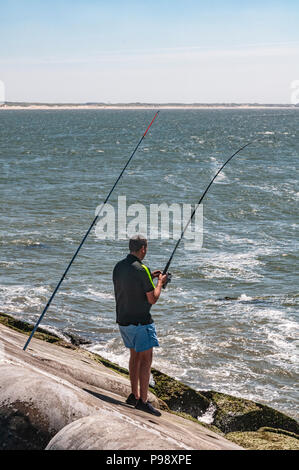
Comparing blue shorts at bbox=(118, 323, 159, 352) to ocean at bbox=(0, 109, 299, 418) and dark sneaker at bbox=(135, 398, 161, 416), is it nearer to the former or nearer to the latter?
dark sneaker at bbox=(135, 398, 161, 416)

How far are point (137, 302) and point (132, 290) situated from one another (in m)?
0.13

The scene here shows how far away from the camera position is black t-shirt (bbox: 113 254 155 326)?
5.48m

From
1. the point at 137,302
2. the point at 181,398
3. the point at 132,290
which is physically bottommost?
the point at 181,398

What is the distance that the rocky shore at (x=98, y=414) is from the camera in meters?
3.86

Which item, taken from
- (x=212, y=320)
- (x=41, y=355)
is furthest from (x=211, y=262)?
(x=41, y=355)

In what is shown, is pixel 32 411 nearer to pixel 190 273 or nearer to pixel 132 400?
pixel 132 400

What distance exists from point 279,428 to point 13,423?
4.66m

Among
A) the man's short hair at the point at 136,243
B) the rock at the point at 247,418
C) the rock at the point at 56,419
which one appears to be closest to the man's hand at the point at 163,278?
the man's short hair at the point at 136,243

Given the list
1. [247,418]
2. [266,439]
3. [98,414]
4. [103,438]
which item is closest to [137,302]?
[98,414]

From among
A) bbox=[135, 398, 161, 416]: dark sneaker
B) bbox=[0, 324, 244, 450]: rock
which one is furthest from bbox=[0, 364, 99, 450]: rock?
bbox=[135, 398, 161, 416]: dark sneaker

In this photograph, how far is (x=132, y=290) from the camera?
5.51 m

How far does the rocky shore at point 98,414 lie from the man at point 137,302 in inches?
→ 21.6

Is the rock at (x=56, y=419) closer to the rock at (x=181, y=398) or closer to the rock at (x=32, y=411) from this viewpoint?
the rock at (x=32, y=411)
